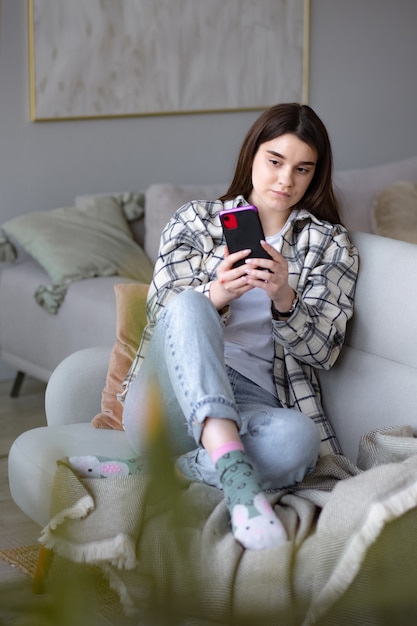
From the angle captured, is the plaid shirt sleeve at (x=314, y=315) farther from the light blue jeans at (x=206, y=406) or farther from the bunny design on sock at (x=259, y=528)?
the bunny design on sock at (x=259, y=528)

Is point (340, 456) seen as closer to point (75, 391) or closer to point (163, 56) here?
point (75, 391)

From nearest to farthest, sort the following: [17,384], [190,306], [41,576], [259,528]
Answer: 1. [41,576]
2. [259,528]
3. [190,306]
4. [17,384]

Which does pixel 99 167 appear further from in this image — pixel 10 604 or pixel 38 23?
pixel 10 604

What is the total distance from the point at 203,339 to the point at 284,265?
246mm

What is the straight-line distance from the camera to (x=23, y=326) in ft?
10.6

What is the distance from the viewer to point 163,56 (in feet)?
12.0

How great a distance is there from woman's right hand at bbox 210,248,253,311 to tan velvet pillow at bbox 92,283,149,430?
0.95 ft

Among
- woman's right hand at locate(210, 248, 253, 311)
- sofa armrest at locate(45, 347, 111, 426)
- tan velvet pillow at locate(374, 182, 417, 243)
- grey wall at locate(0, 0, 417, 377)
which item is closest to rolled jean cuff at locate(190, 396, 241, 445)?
woman's right hand at locate(210, 248, 253, 311)

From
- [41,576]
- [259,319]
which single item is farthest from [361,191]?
[41,576]

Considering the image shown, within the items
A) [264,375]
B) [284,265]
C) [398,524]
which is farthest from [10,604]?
[264,375]

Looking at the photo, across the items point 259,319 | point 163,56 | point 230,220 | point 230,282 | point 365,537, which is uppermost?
point 163,56

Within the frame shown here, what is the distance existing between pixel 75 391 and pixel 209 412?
596 mm

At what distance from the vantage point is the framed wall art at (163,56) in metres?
3.42

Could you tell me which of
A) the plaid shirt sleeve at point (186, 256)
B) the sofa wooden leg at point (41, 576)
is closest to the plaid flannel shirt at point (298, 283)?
the plaid shirt sleeve at point (186, 256)
